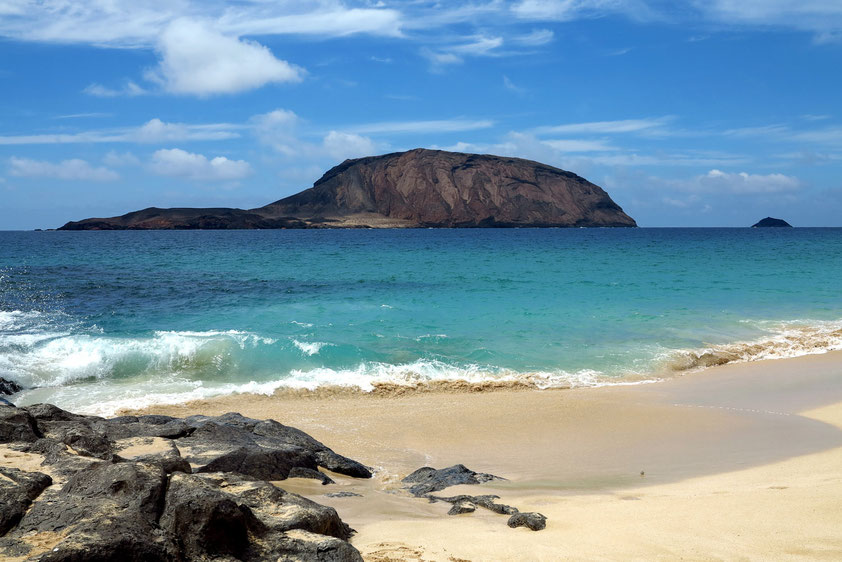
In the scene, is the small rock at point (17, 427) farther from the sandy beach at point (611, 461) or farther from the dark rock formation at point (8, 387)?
the dark rock formation at point (8, 387)

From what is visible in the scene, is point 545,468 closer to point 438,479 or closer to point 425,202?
point 438,479

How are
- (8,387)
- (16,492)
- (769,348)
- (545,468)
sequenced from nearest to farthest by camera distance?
(16,492) → (545,468) → (8,387) → (769,348)

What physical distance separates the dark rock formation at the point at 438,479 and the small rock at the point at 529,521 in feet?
4.52

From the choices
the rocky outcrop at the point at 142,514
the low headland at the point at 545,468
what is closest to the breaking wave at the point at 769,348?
the low headland at the point at 545,468

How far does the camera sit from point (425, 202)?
15400 centimetres

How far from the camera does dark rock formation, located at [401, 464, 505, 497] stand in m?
6.52

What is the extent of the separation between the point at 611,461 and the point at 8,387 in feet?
36.7

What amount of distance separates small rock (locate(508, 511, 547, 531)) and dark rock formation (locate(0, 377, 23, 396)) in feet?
35.7

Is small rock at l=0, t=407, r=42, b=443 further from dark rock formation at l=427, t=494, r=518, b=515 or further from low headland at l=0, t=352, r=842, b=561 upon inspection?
dark rock formation at l=427, t=494, r=518, b=515

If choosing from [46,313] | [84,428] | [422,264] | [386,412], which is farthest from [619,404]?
[422,264]

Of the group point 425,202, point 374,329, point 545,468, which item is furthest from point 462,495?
point 425,202

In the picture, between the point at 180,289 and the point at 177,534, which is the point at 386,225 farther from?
the point at 177,534

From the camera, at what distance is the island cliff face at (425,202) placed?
15038 centimetres

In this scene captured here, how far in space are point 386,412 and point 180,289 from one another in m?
19.3
